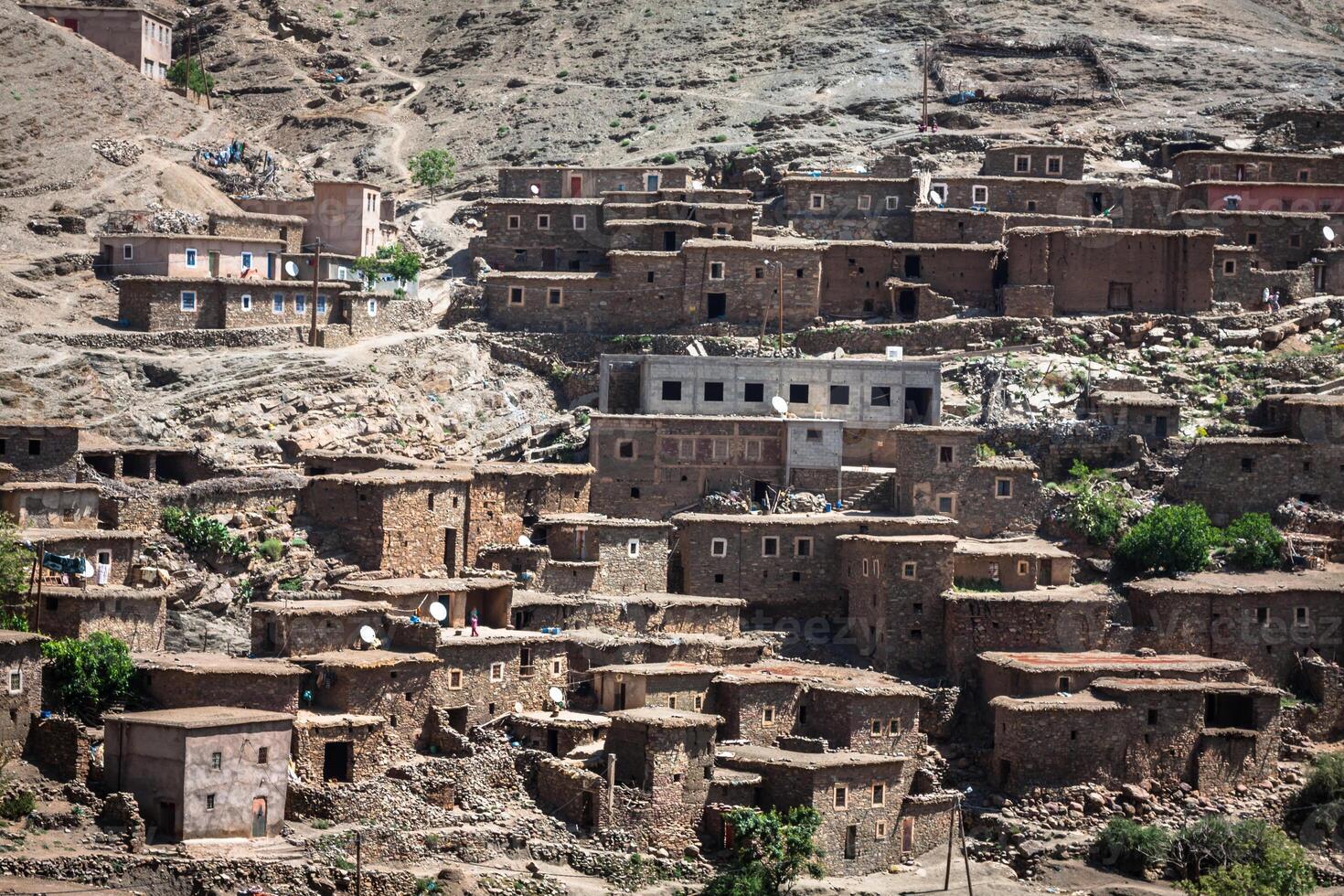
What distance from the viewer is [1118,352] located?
77.8 m

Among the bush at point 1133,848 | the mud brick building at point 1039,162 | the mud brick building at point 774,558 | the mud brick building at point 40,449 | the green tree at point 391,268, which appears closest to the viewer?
the bush at point 1133,848

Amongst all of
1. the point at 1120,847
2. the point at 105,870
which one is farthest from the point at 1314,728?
the point at 105,870

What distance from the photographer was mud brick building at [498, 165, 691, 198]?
287 ft

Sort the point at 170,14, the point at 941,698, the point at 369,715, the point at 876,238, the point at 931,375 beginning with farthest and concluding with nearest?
the point at 170,14 → the point at 876,238 → the point at 931,375 → the point at 941,698 → the point at 369,715

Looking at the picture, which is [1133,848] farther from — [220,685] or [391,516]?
[220,685]

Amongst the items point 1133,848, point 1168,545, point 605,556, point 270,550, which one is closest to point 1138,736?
point 1133,848

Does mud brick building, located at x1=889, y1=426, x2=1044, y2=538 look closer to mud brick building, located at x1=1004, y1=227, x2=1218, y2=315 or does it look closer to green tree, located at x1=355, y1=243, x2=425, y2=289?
mud brick building, located at x1=1004, y1=227, x2=1218, y2=315

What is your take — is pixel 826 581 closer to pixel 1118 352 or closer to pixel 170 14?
pixel 1118 352

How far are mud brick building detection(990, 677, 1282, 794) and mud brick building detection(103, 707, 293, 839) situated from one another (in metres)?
17.1

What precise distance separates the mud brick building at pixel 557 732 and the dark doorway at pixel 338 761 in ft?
14.3

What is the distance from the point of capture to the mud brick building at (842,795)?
196 feet

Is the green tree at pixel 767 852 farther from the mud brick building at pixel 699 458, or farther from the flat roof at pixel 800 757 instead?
the mud brick building at pixel 699 458

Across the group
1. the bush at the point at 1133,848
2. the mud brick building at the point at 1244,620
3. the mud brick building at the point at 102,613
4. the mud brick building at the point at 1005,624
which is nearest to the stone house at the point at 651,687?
the mud brick building at the point at 1005,624

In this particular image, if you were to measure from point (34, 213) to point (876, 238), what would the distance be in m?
25.3
